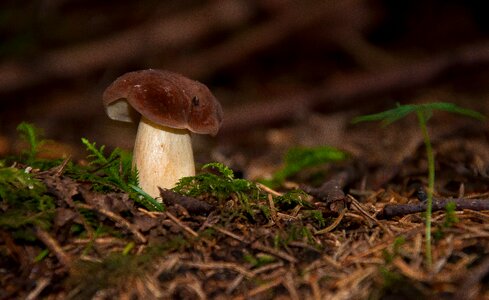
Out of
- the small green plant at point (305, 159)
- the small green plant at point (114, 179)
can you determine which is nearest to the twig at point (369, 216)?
the small green plant at point (114, 179)

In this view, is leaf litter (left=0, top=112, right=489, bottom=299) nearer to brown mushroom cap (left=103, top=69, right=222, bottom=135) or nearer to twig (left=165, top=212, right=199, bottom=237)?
twig (left=165, top=212, right=199, bottom=237)

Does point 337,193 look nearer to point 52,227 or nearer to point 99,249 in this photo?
point 99,249

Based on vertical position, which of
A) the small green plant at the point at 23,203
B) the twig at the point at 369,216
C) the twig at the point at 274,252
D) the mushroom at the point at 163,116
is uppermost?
the mushroom at the point at 163,116

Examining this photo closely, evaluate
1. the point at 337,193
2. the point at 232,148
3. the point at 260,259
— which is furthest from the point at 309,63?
the point at 260,259

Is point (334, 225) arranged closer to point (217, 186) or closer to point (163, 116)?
point (217, 186)

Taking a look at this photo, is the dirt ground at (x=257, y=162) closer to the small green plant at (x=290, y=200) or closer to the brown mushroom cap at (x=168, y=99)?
the small green plant at (x=290, y=200)

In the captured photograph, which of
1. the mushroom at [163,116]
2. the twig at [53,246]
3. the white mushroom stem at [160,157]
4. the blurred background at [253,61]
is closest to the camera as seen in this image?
the twig at [53,246]

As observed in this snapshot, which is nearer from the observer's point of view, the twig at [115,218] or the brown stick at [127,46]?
the twig at [115,218]
